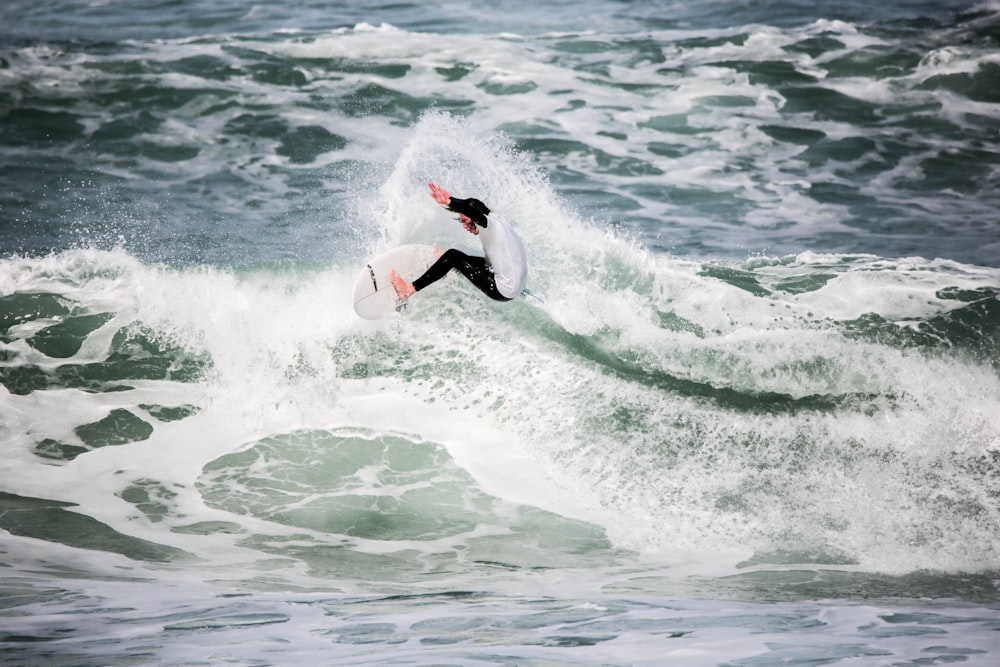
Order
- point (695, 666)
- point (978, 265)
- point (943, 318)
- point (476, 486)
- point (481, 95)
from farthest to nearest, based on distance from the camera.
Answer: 1. point (481, 95)
2. point (978, 265)
3. point (943, 318)
4. point (476, 486)
5. point (695, 666)

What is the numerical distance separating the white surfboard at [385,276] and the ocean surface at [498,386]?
114 centimetres

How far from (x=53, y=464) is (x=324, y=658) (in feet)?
14.2

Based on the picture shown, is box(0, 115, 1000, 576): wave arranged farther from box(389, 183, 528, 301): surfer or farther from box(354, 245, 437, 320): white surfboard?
box(389, 183, 528, 301): surfer

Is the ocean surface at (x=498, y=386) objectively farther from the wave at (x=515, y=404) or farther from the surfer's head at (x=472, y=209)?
the surfer's head at (x=472, y=209)

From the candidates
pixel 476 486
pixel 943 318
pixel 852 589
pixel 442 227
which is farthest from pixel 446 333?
pixel 943 318

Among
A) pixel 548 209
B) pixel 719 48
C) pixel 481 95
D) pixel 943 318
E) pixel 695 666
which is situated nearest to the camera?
pixel 695 666

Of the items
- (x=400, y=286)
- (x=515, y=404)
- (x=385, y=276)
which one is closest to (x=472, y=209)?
(x=400, y=286)

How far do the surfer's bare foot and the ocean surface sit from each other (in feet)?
4.30

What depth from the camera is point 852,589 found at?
19.2 feet

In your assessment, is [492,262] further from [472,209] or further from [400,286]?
[400,286]

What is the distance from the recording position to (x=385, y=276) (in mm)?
7391

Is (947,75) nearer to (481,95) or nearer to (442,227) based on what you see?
(481,95)

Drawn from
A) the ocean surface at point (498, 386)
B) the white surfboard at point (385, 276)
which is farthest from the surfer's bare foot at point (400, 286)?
the ocean surface at point (498, 386)

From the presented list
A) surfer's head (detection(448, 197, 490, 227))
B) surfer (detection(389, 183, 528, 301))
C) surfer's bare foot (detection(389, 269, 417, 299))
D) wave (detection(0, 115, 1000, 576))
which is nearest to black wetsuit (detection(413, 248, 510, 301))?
surfer (detection(389, 183, 528, 301))
